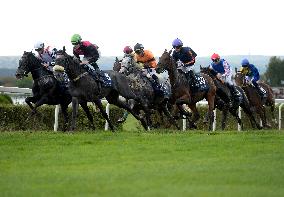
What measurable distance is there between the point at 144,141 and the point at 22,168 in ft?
12.2

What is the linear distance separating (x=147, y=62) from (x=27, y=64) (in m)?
3.13

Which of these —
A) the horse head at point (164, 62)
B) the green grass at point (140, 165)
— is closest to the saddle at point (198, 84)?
the horse head at point (164, 62)

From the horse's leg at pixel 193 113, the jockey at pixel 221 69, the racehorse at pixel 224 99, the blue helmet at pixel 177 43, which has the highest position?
the blue helmet at pixel 177 43

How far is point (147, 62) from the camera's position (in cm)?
1931

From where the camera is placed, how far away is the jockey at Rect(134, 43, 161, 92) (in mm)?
19078

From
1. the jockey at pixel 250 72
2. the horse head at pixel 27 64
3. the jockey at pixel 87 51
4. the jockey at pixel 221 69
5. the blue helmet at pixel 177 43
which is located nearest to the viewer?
the jockey at pixel 87 51

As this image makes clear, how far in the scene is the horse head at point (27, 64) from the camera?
679 inches

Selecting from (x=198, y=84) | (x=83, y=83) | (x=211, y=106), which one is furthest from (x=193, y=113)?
(x=83, y=83)

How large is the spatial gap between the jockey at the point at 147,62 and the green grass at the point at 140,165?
4.58 meters

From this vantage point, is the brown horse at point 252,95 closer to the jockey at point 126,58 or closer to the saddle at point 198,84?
the saddle at point 198,84

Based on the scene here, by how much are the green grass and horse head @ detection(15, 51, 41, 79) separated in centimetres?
301

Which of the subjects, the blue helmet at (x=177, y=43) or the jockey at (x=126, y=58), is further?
the blue helmet at (x=177, y=43)

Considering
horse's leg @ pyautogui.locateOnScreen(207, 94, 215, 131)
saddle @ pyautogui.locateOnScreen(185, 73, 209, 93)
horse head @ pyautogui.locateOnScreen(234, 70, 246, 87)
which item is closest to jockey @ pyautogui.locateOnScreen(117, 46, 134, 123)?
saddle @ pyautogui.locateOnScreen(185, 73, 209, 93)

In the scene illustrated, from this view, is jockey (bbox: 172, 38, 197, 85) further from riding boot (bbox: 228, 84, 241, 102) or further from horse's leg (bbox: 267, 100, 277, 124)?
horse's leg (bbox: 267, 100, 277, 124)
